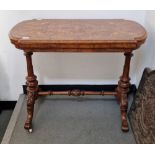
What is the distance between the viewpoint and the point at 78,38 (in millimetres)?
1426

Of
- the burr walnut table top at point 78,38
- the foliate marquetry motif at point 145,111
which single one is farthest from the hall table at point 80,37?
the foliate marquetry motif at point 145,111

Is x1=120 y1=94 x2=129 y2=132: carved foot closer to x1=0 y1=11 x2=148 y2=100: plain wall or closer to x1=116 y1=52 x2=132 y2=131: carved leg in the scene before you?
x1=116 y1=52 x2=132 y2=131: carved leg

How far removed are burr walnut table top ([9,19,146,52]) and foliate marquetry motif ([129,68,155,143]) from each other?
1.37 feet

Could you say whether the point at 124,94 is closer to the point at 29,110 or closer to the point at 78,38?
the point at 78,38

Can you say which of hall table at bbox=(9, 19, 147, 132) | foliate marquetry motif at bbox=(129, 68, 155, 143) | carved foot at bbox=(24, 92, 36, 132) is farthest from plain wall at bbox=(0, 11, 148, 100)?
carved foot at bbox=(24, 92, 36, 132)

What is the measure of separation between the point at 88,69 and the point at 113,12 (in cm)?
55

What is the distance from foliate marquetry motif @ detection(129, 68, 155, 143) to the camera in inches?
61.7

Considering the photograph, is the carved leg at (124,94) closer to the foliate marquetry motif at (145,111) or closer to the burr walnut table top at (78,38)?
the foliate marquetry motif at (145,111)

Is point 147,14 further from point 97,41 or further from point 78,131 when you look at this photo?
point 78,131

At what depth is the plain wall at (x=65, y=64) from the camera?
1.87 metres

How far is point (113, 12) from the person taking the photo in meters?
1.85

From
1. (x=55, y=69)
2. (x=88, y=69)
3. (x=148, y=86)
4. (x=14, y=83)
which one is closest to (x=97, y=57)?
(x=88, y=69)

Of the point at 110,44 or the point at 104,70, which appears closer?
the point at 110,44

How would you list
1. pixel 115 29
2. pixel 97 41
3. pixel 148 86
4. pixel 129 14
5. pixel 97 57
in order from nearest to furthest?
pixel 97 41
pixel 115 29
pixel 148 86
pixel 129 14
pixel 97 57
